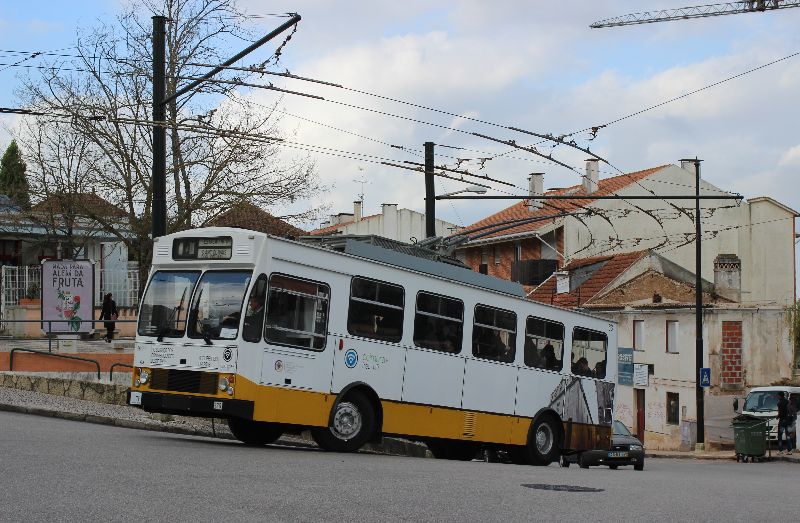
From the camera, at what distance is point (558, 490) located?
12.3 meters

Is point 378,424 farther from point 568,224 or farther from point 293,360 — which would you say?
point 568,224

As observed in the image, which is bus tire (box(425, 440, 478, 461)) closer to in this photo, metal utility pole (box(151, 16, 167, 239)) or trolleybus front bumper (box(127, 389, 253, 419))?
trolleybus front bumper (box(127, 389, 253, 419))

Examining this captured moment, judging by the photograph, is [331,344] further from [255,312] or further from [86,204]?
[86,204]

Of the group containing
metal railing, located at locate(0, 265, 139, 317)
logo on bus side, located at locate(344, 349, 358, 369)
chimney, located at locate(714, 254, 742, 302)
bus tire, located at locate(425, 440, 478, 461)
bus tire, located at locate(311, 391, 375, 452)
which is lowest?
bus tire, located at locate(425, 440, 478, 461)

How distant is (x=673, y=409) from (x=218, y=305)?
36825 millimetres

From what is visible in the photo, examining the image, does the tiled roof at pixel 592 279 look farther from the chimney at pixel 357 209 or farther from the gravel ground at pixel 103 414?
the gravel ground at pixel 103 414

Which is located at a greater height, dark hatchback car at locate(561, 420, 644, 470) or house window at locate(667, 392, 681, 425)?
house window at locate(667, 392, 681, 425)

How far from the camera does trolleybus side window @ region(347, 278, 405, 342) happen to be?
668 inches

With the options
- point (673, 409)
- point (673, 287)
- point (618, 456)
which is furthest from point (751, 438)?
point (673, 287)

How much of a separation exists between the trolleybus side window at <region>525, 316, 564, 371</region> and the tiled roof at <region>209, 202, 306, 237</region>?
561 inches

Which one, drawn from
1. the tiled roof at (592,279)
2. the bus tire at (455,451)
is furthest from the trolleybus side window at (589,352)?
the tiled roof at (592,279)

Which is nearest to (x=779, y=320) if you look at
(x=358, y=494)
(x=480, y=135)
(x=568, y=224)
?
(x=568, y=224)

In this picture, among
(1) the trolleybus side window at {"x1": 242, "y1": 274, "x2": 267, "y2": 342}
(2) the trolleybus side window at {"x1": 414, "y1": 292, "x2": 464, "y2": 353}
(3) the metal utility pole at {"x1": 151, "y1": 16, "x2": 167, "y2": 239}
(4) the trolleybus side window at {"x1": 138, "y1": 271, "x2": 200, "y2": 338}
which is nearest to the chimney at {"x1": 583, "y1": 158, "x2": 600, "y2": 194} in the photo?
(3) the metal utility pole at {"x1": 151, "y1": 16, "x2": 167, "y2": 239}

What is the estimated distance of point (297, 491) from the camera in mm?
10594
